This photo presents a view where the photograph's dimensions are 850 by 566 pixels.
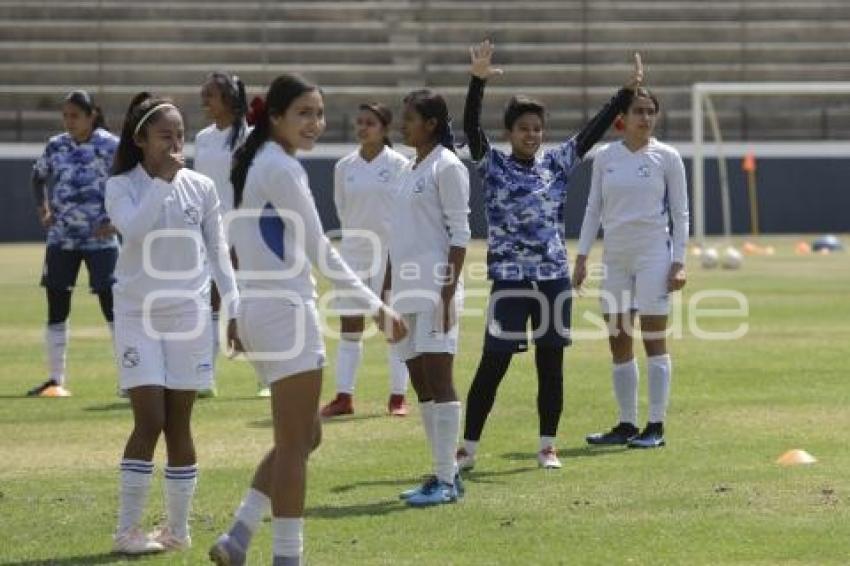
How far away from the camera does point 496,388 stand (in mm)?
10906

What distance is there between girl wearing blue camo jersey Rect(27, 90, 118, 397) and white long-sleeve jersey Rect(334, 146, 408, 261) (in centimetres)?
174

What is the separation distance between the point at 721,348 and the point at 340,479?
26.5ft

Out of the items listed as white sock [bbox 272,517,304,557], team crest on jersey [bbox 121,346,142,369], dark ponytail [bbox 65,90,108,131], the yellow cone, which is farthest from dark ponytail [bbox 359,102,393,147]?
white sock [bbox 272,517,304,557]

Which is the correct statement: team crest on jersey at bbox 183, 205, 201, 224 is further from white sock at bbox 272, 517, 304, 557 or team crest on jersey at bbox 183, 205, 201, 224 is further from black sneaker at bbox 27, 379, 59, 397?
black sneaker at bbox 27, 379, 59, 397

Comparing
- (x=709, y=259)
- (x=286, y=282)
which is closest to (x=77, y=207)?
(x=286, y=282)

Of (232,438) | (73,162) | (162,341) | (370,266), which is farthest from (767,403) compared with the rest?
(162,341)

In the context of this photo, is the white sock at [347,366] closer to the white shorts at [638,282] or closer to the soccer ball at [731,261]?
the white shorts at [638,282]

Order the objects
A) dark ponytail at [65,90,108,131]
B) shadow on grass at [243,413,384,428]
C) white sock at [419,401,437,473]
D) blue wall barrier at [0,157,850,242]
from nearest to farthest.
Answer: white sock at [419,401,437,473] < shadow on grass at [243,413,384,428] < dark ponytail at [65,90,108,131] < blue wall barrier at [0,157,850,242]

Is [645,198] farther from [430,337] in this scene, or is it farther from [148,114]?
[148,114]

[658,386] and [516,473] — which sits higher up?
[658,386]

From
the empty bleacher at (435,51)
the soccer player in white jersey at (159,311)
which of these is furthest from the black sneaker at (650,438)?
the empty bleacher at (435,51)

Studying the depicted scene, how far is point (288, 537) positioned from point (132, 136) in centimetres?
197

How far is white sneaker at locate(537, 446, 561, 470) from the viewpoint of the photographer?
10859 mm

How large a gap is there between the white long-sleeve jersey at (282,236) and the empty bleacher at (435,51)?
34088 millimetres
